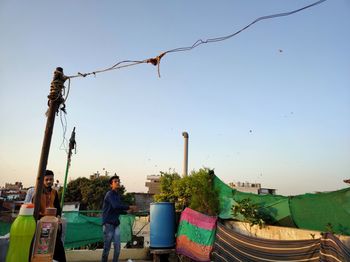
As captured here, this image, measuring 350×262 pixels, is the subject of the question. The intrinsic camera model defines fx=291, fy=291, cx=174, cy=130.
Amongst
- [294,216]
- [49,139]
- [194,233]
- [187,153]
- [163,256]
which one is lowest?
[163,256]

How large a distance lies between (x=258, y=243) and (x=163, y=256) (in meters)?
2.91

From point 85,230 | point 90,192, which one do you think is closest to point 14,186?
point 90,192

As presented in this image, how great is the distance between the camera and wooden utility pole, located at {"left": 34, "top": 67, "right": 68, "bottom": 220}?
4.11 metres

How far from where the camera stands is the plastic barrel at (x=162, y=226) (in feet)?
23.0

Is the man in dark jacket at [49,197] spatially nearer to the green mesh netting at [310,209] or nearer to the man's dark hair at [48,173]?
the man's dark hair at [48,173]

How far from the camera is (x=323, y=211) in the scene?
18.1 feet

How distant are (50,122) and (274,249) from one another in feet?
13.2

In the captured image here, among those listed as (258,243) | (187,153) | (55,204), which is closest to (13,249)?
(55,204)

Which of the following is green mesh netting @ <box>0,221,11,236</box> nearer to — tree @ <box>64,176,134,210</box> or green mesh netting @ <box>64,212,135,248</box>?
green mesh netting @ <box>64,212,135,248</box>

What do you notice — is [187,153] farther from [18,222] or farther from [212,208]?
[18,222]

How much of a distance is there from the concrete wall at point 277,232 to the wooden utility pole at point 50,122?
4515mm

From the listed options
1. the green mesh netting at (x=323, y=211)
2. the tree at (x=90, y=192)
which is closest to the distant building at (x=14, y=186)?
the tree at (x=90, y=192)

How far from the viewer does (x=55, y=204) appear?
468cm

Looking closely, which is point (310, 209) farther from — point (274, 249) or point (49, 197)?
point (49, 197)
